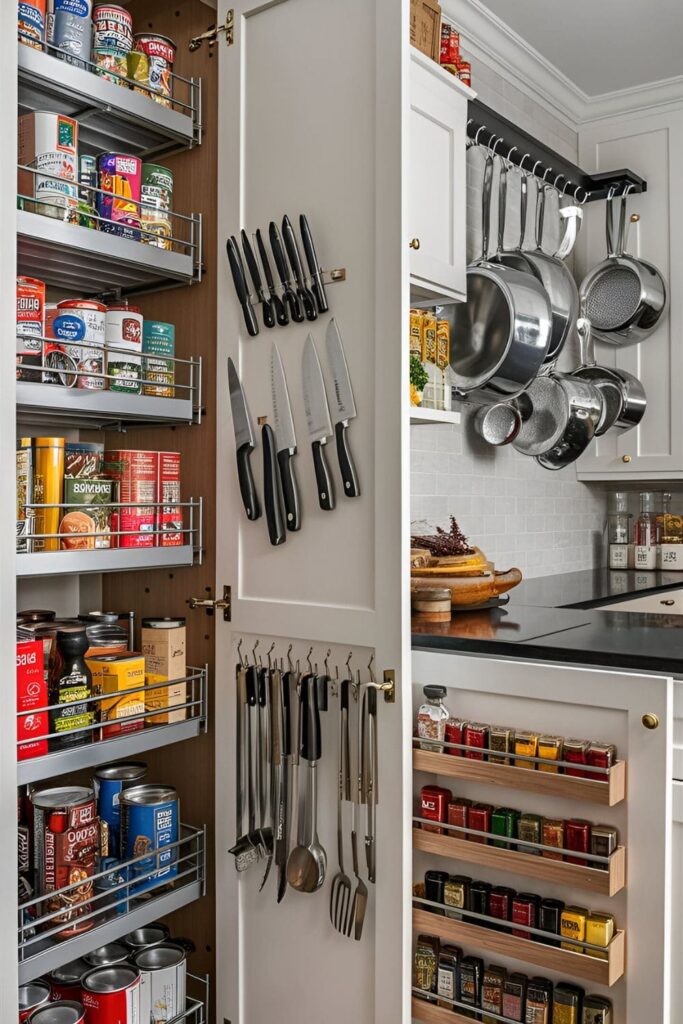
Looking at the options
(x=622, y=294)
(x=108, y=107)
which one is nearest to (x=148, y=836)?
(x=108, y=107)

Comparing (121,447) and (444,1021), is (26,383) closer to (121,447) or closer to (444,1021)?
(121,447)

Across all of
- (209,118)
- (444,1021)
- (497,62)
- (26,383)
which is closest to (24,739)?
(26,383)

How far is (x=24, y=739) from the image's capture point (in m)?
1.41

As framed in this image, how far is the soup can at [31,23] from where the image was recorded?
56.9 inches

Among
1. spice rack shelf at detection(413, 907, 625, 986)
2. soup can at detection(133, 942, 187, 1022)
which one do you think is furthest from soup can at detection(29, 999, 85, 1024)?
spice rack shelf at detection(413, 907, 625, 986)

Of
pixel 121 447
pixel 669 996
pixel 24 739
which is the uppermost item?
pixel 121 447

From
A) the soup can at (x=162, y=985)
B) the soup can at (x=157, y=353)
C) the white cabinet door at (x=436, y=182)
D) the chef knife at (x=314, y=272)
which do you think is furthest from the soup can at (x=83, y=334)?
the soup can at (x=162, y=985)

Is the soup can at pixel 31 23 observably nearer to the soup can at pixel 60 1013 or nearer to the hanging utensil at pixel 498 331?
the hanging utensil at pixel 498 331

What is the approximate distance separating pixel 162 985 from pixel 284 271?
4.31 feet

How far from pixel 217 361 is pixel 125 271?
0.26 metres

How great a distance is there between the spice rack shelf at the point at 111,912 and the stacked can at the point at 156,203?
3.73 ft

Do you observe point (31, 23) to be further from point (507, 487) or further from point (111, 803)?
point (507, 487)

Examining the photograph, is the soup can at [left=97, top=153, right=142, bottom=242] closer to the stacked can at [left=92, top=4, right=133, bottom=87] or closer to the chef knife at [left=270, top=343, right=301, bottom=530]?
the stacked can at [left=92, top=4, right=133, bottom=87]

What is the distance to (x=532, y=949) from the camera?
1.47 m
